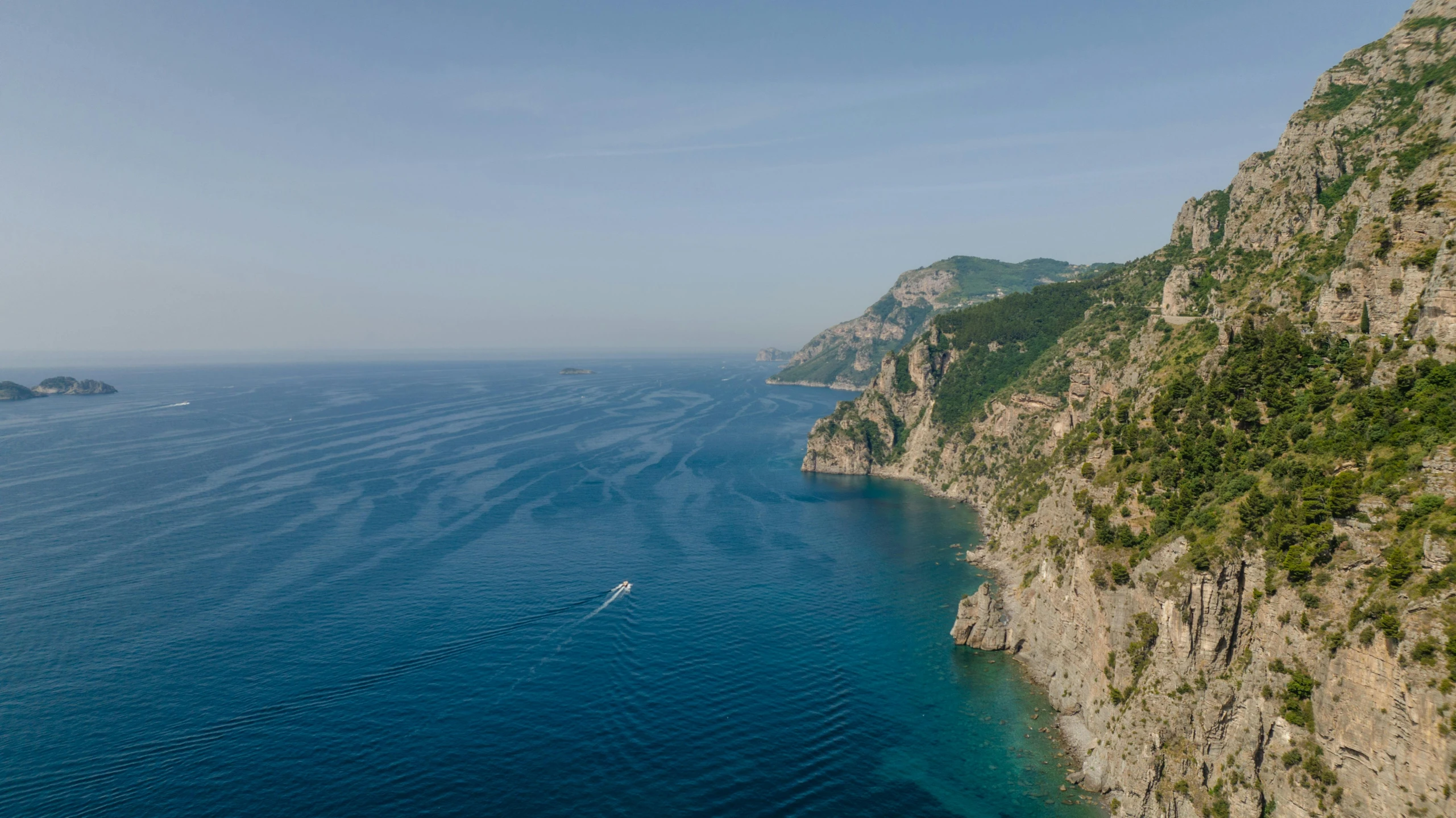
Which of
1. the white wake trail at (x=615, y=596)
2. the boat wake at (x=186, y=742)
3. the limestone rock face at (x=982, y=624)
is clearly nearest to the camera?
the boat wake at (x=186, y=742)

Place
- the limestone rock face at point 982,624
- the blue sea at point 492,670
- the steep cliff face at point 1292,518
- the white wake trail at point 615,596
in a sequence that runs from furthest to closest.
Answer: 1. the white wake trail at point 615,596
2. the limestone rock face at point 982,624
3. the blue sea at point 492,670
4. the steep cliff face at point 1292,518

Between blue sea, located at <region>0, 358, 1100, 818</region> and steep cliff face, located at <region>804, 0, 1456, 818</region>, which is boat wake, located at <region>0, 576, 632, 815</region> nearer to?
blue sea, located at <region>0, 358, 1100, 818</region>

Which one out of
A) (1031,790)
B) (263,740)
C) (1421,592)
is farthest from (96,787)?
(1421,592)

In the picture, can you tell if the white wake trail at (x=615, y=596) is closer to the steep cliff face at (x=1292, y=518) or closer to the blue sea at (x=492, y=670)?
the blue sea at (x=492, y=670)

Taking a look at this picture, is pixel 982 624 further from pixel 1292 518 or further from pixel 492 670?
pixel 492 670

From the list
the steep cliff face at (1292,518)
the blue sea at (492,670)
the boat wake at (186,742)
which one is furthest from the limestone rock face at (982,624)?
the boat wake at (186,742)

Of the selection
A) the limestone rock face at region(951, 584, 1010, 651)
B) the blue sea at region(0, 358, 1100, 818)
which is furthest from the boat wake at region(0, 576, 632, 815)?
the limestone rock face at region(951, 584, 1010, 651)
